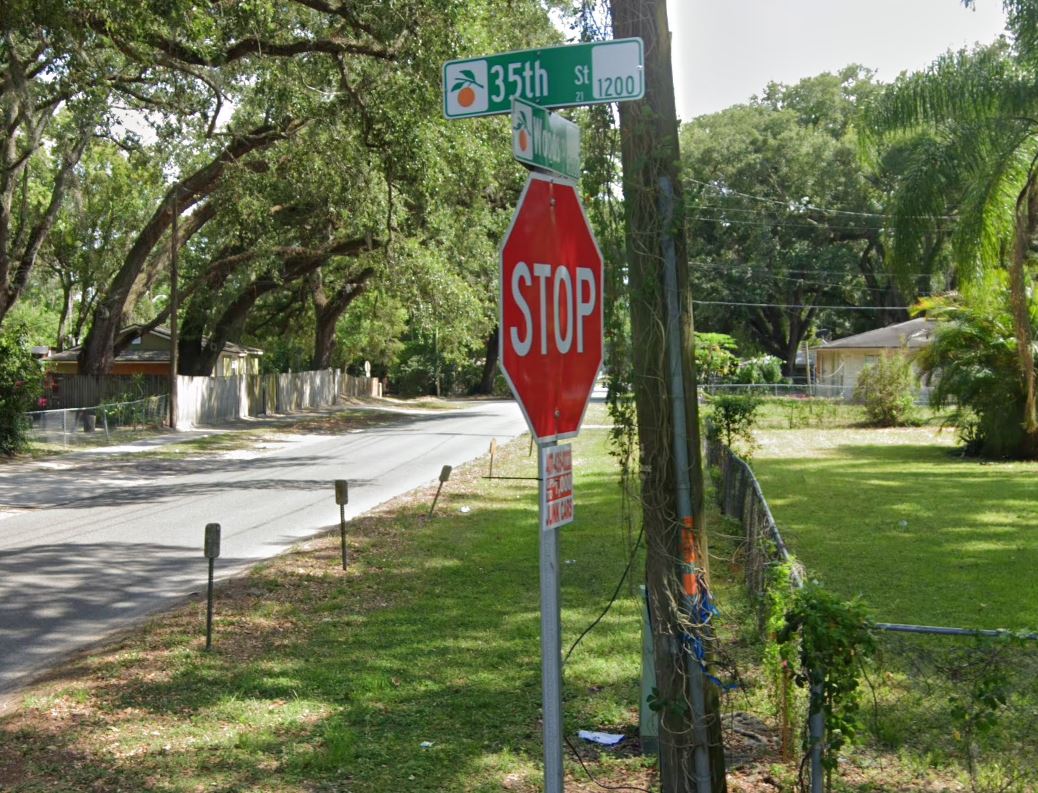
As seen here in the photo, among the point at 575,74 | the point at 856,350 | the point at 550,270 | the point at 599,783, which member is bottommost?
the point at 599,783

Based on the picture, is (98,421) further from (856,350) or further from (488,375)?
(488,375)

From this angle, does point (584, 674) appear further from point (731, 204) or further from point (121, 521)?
point (731, 204)

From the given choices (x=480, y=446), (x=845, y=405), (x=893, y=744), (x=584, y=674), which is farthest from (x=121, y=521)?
(x=845, y=405)

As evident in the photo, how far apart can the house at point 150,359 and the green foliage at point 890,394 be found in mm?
25718

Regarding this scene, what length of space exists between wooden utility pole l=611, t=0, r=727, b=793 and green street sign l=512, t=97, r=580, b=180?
0.82 m

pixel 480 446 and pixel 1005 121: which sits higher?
pixel 1005 121

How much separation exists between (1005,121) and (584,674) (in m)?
15.5

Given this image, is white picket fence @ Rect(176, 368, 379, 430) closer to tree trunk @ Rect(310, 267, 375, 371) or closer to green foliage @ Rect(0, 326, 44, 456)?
tree trunk @ Rect(310, 267, 375, 371)

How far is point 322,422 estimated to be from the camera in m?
42.5

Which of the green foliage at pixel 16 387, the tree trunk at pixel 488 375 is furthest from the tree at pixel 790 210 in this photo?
the green foliage at pixel 16 387

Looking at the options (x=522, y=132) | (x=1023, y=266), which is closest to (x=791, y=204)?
(x=1023, y=266)

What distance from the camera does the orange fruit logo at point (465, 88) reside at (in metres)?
4.29

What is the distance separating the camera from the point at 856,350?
175ft

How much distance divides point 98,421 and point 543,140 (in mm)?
32048
